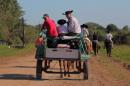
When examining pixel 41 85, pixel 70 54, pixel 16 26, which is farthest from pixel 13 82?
pixel 16 26

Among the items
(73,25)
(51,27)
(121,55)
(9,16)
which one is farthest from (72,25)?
(9,16)

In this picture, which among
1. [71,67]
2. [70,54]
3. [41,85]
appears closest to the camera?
[41,85]

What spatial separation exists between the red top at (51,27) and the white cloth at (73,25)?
51cm

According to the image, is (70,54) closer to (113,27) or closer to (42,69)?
(42,69)

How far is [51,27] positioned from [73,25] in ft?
2.44

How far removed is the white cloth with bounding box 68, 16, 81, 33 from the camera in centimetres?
1769

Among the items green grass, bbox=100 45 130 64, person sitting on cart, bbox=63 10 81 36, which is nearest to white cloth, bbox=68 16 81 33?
person sitting on cart, bbox=63 10 81 36

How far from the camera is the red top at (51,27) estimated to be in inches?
695

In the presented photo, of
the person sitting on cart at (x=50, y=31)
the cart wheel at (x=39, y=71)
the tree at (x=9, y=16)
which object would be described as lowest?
the cart wheel at (x=39, y=71)

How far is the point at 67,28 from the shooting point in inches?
707

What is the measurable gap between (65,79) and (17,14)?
3317 inches

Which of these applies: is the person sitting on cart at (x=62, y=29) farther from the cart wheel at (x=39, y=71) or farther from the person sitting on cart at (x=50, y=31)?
the cart wheel at (x=39, y=71)

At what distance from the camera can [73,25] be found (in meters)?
17.7

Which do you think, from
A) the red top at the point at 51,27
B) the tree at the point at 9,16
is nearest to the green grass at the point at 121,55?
the red top at the point at 51,27
